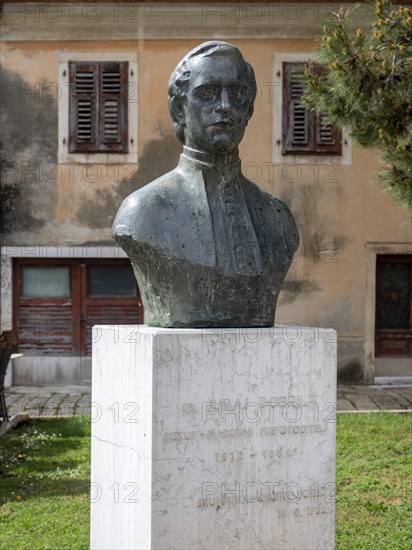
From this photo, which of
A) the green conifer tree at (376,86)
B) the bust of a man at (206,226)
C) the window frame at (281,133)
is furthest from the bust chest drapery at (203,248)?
the window frame at (281,133)

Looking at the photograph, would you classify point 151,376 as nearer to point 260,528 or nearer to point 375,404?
point 260,528

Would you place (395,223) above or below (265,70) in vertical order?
below

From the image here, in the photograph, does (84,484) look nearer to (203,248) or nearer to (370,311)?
(203,248)

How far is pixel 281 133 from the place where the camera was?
13.7m

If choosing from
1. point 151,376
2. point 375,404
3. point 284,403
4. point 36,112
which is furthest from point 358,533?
point 36,112

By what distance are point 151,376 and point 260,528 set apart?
868mm

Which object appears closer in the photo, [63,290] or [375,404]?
[375,404]

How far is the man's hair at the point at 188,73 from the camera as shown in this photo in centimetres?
463

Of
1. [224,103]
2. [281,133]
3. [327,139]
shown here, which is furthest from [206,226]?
[327,139]

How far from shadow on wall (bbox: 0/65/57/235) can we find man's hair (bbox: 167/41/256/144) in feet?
29.9

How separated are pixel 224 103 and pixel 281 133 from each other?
920cm

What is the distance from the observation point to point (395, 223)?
45.7 feet

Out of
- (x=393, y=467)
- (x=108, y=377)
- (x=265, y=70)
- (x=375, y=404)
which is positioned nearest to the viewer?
(x=108, y=377)

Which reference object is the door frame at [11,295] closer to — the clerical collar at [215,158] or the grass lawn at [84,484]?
the grass lawn at [84,484]
